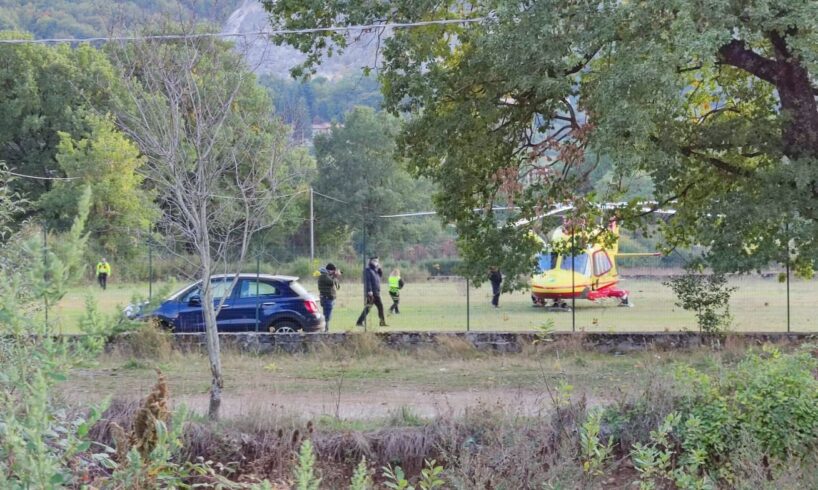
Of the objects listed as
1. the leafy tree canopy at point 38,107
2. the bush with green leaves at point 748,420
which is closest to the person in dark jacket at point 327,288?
the bush with green leaves at point 748,420

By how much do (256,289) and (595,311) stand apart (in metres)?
14.3

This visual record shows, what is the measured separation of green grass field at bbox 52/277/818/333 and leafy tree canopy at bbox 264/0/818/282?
280 inches

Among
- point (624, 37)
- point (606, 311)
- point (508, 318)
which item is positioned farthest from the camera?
point (606, 311)

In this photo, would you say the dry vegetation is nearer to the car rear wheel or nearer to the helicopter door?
the car rear wheel

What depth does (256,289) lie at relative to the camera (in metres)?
20.3

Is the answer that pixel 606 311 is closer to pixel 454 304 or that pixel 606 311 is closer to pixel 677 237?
pixel 454 304

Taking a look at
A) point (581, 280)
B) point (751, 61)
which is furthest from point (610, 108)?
point (581, 280)

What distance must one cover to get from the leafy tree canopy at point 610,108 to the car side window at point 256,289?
A: 471 cm

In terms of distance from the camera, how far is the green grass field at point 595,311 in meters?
A: 25.2

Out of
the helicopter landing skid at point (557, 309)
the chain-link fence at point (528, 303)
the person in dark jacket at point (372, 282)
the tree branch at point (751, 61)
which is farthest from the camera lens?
the helicopter landing skid at point (557, 309)

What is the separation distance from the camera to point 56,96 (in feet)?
199

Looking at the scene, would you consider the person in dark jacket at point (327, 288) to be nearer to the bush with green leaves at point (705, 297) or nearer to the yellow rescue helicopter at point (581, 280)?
the bush with green leaves at point (705, 297)

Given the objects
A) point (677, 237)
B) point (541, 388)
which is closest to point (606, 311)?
point (677, 237)

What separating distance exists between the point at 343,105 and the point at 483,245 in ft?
281
